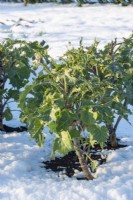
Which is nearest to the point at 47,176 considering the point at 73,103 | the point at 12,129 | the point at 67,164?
the point at 67,164

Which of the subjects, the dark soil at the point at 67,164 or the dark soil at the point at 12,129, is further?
the dark soil at the point at 12,129

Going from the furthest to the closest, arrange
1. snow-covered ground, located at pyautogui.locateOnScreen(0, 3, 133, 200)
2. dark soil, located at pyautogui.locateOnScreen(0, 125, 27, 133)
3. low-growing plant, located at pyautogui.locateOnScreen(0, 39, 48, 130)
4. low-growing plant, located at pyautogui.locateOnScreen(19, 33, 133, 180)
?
dark soil, located at pyautogui.locateOnScreen(0, 125, 27, 133)
low-growing plant, located at pyautogui.locateOnScreen(0, 39, 48, 130)
snow-covered ground, located at pyautogui.locateOnScreen(0, 3, 133, 200)
low-growing plant, located at pyautogui.locateOnScreen(19, 33, 133, 180)

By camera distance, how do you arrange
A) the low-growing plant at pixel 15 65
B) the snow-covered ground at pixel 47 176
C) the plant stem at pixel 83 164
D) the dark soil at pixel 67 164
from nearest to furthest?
the snow-covered ground at pixel 47 176
the plant stem at pixel 83 164
the dark soil at pixel 67 164
the low-growing plant at pixel 15 65

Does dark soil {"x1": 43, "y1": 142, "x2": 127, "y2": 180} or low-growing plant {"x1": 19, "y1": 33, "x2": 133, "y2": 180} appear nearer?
low-growing plant {"x1": 19, "y1": 33, "x2": 133, "y2": 180}

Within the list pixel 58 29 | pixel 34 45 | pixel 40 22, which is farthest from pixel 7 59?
pixel 40 22


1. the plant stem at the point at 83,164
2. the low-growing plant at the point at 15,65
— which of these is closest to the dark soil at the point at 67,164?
the plant stem at the point at 83,164

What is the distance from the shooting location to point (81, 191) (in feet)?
9.86

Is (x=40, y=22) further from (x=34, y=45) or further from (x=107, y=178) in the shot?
(x=107, y=178)

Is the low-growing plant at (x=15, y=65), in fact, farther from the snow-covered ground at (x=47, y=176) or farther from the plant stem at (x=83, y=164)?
the plant stem at (x=83, y=164)

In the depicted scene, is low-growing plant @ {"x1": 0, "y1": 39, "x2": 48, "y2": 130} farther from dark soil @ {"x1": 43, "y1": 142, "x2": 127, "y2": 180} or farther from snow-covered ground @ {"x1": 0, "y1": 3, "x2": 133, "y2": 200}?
dark soil @ {"x1": 43, "y1": 142, "x2": 127, "y2": 180}

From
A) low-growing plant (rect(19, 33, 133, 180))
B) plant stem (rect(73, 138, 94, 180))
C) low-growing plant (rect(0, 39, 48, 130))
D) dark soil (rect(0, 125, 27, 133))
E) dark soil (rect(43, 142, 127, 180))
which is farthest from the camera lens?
dark soil (rect(0, 125, 27, 133))

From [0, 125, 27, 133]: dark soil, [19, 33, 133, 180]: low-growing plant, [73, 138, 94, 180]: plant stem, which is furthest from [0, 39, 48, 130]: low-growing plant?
[73, 138, 94, 180]: plant stem

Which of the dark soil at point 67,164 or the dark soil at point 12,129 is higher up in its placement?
the dark soil at point 67,164

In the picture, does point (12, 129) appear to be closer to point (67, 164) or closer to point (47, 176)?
point (67, 164)
